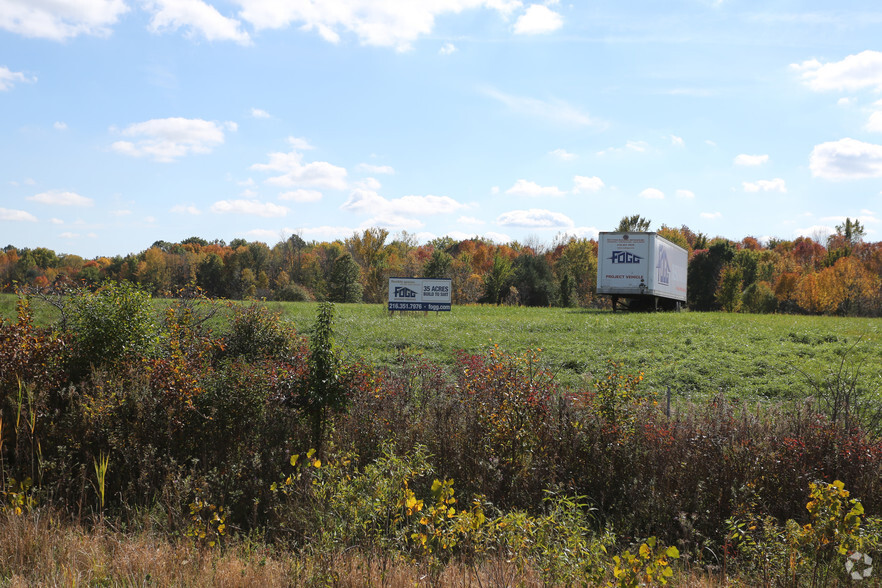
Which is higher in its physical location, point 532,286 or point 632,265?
point 632,265

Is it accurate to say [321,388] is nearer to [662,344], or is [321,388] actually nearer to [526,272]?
[662,344]

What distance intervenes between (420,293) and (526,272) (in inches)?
1164

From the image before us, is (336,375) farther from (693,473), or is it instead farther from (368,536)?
(693,473)

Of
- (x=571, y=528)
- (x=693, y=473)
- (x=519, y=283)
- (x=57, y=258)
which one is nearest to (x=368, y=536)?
(x=571, y=528)

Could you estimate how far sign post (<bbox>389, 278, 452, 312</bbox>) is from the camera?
22.5m

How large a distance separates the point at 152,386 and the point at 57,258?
113115 millimetres

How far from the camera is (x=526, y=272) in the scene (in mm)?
51031

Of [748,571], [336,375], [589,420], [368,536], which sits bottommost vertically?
[748,571]

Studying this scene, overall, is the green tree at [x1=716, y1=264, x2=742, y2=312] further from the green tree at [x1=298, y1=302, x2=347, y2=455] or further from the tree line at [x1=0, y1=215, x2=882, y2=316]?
the green tree at [x1=298, y1=302, x2=347, y2=455]

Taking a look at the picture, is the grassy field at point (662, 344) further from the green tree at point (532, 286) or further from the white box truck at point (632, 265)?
the green tree at point (532, 286)

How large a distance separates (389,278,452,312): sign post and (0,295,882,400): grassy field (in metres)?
0.57

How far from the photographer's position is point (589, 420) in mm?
5895

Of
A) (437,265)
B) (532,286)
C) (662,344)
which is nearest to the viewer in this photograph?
(662,344)

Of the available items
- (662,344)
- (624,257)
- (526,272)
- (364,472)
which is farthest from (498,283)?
Answer: (364,472)
